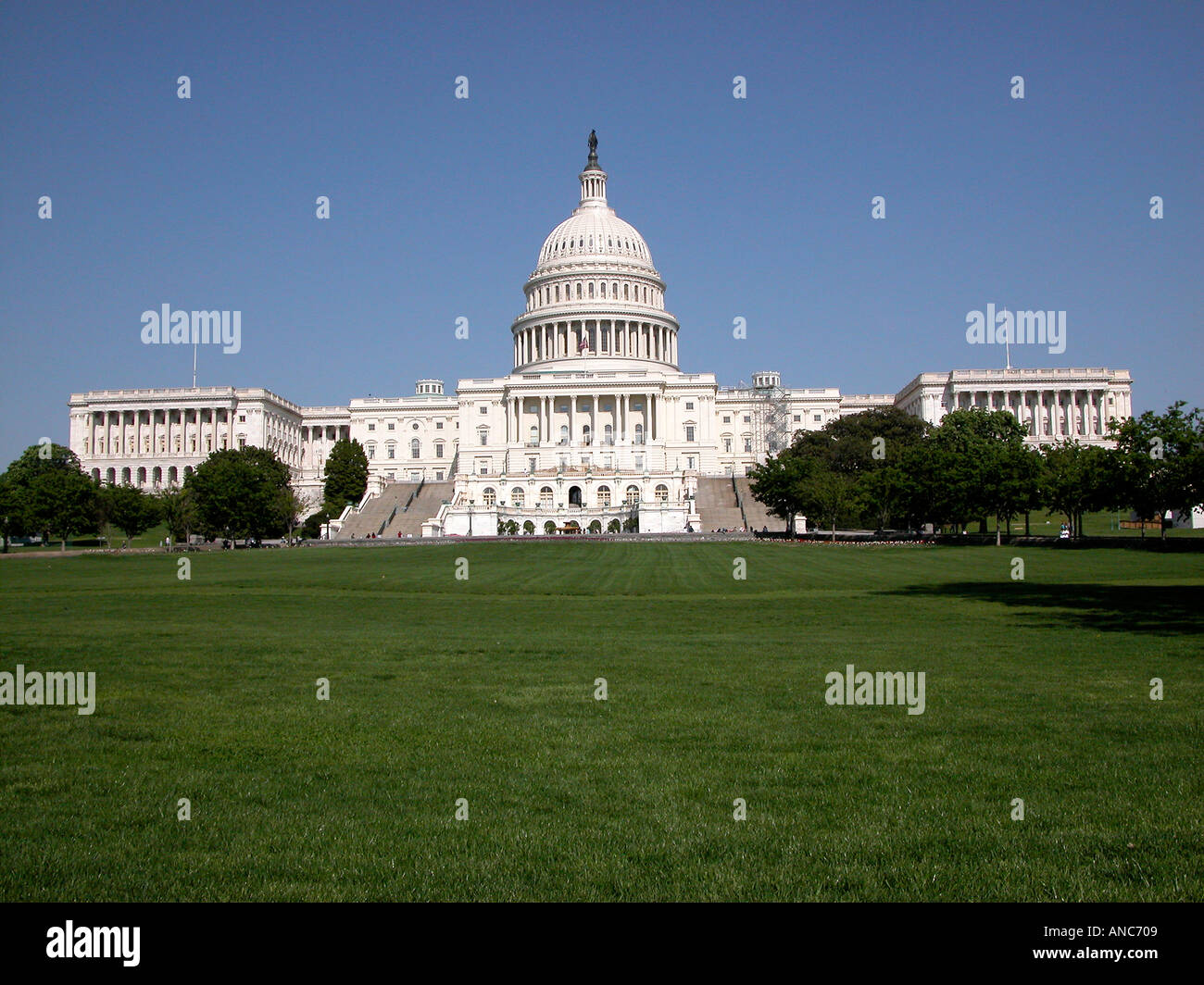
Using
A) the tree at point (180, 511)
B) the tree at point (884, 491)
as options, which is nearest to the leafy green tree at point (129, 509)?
the tree at point (180, 511)

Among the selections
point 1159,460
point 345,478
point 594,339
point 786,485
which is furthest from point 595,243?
point 1159,460

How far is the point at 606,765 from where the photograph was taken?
10.4 meters

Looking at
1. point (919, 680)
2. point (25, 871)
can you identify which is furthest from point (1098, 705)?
point (25, 871)

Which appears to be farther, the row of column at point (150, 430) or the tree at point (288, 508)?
the row of column at point (150, 430)

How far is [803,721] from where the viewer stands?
40.9ft

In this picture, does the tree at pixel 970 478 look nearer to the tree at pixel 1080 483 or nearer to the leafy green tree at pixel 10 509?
the tree at pixel 1080 483

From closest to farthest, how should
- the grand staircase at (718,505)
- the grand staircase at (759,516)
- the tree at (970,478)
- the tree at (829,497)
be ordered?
the tree at (970,478), the tree at (829,497), the grand staircase at (759,516), the grand staircase at (718,505)

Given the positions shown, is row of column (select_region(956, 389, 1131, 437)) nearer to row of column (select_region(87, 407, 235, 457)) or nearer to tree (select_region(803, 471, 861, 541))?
tree (select_region(803, 471, 861, 541))

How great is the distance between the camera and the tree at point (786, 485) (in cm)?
8550

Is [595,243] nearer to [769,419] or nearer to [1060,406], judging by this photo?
[769,419]

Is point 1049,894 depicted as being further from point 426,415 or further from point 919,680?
point 426,415

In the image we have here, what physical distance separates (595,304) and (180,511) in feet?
255

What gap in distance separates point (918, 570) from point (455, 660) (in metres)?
34.2

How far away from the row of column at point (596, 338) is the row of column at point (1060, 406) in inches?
1840
